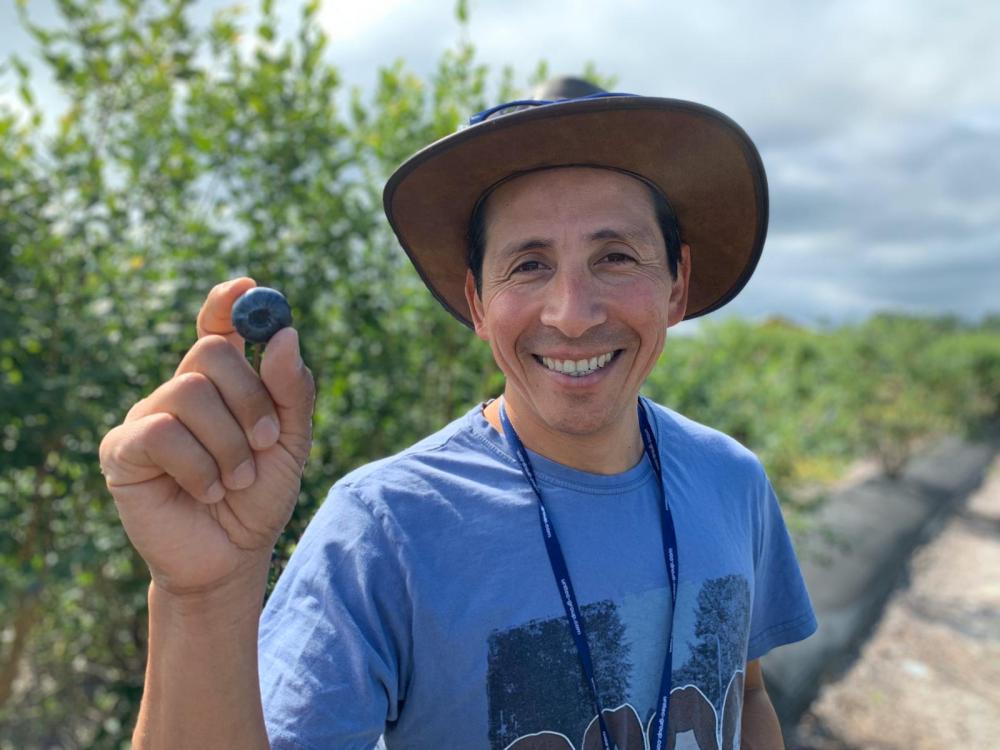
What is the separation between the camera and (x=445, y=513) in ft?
4.39

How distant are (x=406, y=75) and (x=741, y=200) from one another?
6.95 ft

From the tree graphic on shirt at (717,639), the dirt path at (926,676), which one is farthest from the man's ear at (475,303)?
the dirt path at (926,676)

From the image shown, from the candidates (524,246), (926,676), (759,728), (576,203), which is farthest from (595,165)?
(926,676)

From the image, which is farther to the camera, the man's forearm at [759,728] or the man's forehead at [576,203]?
the man's forearm at [759,728]

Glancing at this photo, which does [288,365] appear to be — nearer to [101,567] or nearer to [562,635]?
[562,635]

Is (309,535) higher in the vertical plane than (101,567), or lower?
higher

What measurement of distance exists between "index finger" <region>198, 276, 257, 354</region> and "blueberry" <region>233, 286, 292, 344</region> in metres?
0.03

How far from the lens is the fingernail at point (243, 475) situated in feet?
3.20

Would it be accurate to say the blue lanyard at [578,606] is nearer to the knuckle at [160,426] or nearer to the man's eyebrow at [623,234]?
the man's eyebrow at [623,234]

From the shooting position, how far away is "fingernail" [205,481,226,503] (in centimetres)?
96

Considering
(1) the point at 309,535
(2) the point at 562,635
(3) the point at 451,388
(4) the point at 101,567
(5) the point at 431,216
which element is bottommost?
(4) the point at 101,567

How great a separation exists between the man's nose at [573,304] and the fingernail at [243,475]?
2.08ft

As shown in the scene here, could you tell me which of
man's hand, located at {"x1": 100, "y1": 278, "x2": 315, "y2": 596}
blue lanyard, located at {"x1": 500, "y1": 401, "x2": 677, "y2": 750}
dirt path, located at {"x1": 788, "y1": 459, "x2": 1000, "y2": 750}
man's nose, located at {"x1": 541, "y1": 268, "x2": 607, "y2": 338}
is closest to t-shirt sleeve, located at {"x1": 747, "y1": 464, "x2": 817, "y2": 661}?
blue lanyard, located at {"x1": 500, "y1": 401, "x2": 677, "y2": 750}

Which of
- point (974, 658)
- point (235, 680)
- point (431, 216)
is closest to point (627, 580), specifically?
point (235, 680)
